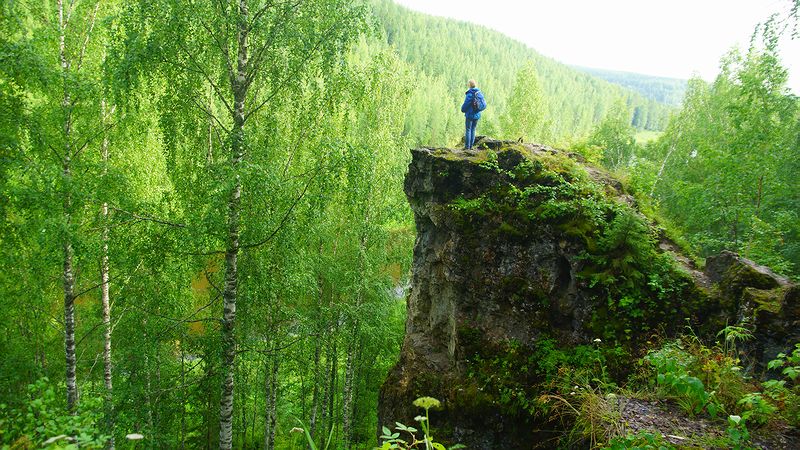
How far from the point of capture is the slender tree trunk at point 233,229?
6965 millimetres

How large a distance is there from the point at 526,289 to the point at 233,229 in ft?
17.8

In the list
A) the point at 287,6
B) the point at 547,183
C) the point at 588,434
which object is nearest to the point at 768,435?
the point at 588,434

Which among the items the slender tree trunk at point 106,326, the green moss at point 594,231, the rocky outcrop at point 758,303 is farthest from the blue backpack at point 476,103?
the slender tree trunk at point 106,326

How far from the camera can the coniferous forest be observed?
23.2ft

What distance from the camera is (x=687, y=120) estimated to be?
2661 cm

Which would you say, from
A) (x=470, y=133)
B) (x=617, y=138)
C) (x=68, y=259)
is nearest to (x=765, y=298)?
(x=470, y=133)

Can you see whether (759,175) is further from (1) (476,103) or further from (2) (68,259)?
(2) (68,259)

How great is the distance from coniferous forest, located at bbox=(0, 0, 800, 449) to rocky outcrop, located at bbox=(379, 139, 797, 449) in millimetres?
1562

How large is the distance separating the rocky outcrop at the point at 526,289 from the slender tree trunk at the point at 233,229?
3287mm

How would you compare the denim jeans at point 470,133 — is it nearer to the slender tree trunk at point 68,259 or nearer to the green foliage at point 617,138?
the slender tree trunk at point 68,259

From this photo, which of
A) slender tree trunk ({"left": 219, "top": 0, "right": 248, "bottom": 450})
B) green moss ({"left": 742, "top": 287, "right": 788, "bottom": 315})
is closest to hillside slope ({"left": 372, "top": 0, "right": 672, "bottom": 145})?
slender tree trunk ({"left": 219, "top": 0, "right": 248, "bottom": 450})

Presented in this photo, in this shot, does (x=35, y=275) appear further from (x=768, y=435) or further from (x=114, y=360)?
(x=768, y=435)

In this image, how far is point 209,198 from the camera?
6.91m

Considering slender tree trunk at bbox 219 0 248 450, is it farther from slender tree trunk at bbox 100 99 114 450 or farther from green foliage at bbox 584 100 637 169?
green foliage at bbox 584 100 637 169
